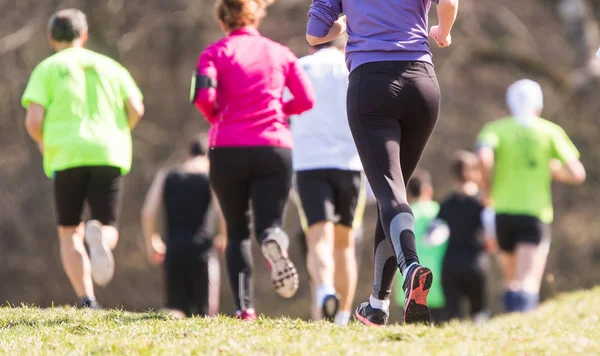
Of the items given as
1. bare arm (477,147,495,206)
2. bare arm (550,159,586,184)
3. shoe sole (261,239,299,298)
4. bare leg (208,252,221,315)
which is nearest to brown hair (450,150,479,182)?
bare arm (477,147,495,206)

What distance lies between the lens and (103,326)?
482 centimetres

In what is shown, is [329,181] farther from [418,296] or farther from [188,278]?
[418,296]

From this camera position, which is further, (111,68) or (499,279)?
(499,279)

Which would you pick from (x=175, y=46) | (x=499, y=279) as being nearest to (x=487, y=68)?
(x=499, y=279)

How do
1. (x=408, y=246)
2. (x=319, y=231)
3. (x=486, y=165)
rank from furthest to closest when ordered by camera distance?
(x=486, y=165) < (x=319, y=231) < (x=408, y=246)

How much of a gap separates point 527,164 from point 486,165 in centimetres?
34

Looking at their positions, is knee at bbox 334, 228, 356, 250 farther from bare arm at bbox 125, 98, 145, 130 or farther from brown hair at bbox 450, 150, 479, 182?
brown hair at bbox 450, 150, 479, 182

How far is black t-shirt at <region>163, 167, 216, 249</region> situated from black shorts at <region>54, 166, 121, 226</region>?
1.49m

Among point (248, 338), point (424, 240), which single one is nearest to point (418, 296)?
point (248, 338)

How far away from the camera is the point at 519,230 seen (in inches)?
337

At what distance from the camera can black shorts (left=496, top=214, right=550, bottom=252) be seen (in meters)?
8.52

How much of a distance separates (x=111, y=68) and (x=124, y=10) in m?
8.56

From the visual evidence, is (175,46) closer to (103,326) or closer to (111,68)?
(111,68)

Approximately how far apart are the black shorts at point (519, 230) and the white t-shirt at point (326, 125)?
7.23 feet
